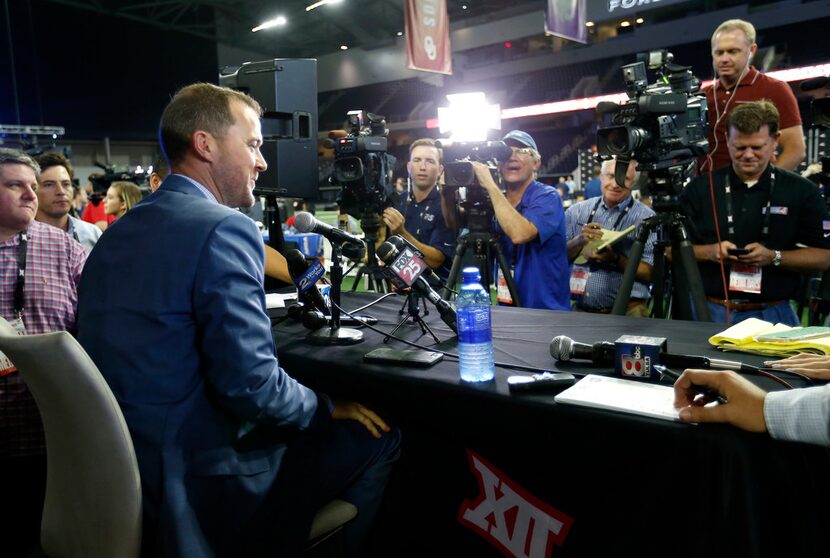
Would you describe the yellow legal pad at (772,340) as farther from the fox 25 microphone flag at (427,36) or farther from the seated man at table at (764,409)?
the fox 25 microphone flag at (427,36)

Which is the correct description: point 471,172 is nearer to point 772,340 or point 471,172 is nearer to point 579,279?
point 579,279

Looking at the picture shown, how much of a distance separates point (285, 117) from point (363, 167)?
445 millimetres

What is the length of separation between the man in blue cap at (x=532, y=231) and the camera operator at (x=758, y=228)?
56 cm

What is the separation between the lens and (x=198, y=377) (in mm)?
1202

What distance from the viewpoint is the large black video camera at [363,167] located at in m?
2.80

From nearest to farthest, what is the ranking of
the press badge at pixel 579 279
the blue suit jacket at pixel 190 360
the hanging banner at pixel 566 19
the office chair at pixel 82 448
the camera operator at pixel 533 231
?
the office chair at pixel 82 448 < the blue suit jacket at pixel 190 360 < the camera operator at pixel 533 231 < the press badge at pixel 579 279 < the hanging banner at pixel 566 19

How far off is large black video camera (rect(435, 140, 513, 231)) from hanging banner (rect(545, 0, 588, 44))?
385 centimetres

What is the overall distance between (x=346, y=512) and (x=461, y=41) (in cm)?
1582

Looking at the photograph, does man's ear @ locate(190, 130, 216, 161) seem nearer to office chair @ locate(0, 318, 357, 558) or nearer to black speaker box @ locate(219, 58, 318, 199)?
office chair @ locate(0, 318, 357, 558)

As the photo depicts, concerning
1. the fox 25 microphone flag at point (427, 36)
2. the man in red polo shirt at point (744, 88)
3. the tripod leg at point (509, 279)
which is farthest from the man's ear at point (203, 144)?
the fox 25 microphone flag at point (427, 36)

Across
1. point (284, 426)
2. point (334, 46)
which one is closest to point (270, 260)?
point (284, 426)

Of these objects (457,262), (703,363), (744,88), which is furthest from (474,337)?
(744,88)

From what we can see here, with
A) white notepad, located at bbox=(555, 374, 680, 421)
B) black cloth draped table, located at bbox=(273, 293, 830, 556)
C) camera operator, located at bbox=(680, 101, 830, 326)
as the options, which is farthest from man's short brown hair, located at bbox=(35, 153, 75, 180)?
camera operator, located at bbox=(680, 101, 830, 326)

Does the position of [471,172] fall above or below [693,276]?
above
